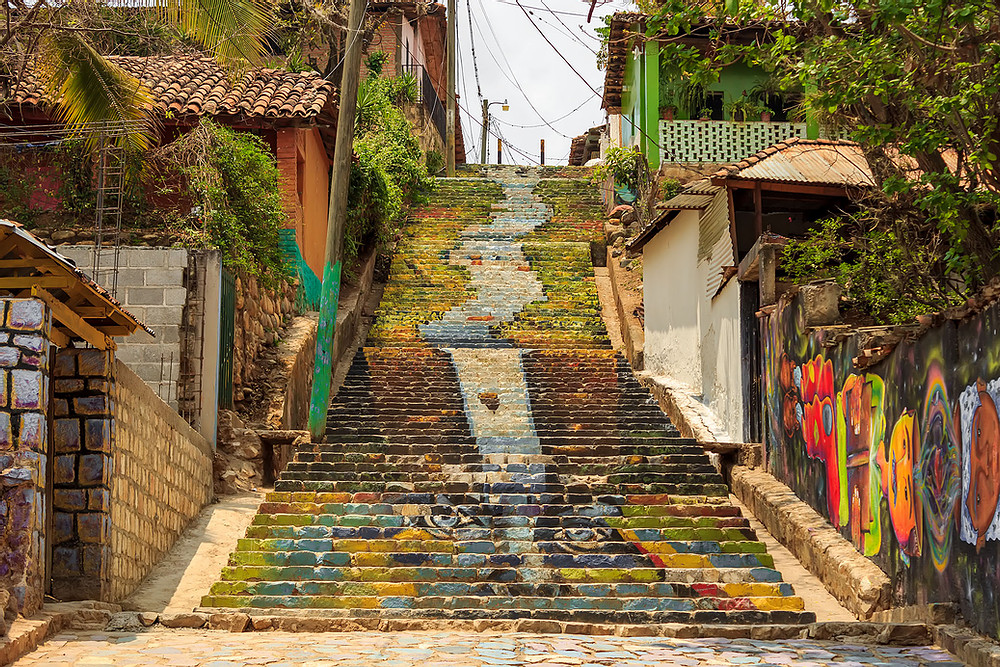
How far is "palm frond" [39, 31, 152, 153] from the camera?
11414 mm

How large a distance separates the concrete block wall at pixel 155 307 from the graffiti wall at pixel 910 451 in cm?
674

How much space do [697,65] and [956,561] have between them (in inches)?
193

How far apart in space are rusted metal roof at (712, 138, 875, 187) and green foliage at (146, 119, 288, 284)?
605 cm

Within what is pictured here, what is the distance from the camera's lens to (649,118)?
22469mm

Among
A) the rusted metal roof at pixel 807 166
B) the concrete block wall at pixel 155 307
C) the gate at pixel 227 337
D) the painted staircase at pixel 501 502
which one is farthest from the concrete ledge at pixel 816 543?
the concrete block wall at pixel 155 307

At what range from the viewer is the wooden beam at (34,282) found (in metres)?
7.81

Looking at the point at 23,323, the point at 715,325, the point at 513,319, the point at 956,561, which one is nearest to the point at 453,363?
the point at 513,319

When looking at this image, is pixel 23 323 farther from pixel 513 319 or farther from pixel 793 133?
pixel 793 133

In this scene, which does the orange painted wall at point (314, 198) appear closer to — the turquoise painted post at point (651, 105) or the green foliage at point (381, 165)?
the green foliage at point (381, 165)

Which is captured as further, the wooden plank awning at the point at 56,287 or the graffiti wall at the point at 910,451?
the wooden plank awning at the point at 56,287

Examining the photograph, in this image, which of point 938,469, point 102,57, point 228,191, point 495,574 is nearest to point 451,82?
point 228,191

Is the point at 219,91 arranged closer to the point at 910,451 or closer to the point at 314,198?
the point at 314,198

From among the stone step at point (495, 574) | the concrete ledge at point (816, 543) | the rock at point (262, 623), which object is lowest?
the rock at point (262, 623)

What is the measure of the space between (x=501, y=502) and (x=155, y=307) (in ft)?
14.9
